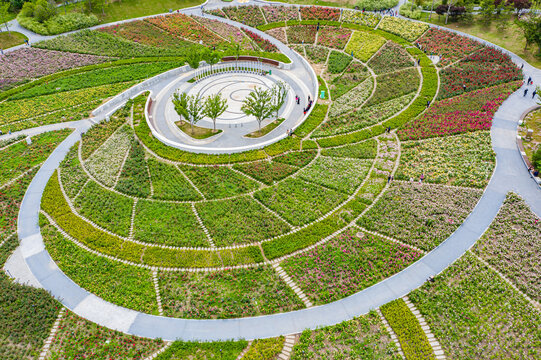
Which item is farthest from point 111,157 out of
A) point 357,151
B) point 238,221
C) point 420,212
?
point 420,212

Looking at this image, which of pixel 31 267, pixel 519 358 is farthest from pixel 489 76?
pixel 31 267

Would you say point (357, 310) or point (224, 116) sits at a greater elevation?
point (224, 116)

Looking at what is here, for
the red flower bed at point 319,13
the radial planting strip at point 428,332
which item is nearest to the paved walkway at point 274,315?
the radial planting strip at point 428,332

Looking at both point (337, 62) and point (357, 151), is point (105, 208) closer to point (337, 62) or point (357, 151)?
point (357, 151)

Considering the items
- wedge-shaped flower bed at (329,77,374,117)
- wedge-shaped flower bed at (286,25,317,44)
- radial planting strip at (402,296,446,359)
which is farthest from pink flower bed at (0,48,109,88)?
radial planting strip at (402,296,446,359)

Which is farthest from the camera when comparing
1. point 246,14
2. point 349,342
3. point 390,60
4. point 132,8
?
point 132,8

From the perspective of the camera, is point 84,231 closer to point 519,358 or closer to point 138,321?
point 138,321

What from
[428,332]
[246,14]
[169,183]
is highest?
[246,14]
